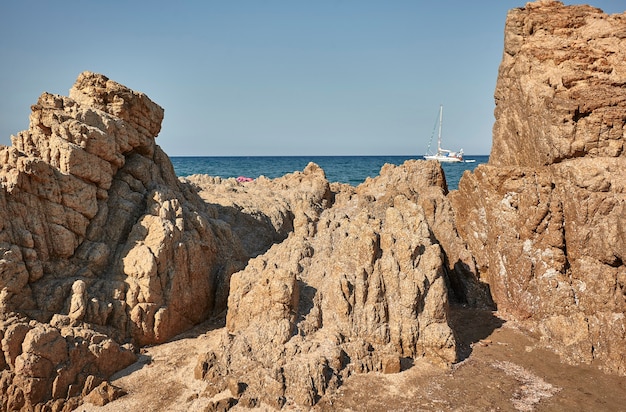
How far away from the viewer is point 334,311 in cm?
888

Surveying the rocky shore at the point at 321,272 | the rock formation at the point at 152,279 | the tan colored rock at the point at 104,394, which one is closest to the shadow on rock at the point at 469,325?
the rocky shore at the point at 321,272

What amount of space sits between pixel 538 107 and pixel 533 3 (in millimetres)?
2733

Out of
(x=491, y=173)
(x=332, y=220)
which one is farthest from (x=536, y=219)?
(x=332, y=220)

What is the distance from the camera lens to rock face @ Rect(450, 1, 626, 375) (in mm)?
9055

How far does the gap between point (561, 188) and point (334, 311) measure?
5.78 meters

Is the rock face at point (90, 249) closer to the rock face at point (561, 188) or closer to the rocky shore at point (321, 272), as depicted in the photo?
the rocky shore at point (321, 272)

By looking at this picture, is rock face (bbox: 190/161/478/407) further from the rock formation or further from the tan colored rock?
the tan colored rock

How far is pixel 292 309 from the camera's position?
8.66 meters

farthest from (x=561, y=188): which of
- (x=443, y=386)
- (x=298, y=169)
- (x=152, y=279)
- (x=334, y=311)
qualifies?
(x=298, y=169)

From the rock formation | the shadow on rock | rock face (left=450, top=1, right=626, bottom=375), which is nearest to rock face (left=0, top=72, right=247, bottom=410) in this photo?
the rock formation

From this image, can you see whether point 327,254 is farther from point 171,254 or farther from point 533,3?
point 533,3

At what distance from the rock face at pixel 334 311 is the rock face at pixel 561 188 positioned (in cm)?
256

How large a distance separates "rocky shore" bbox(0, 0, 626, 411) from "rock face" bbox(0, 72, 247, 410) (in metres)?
0.04

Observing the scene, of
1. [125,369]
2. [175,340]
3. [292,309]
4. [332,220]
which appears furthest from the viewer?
[332,220]
